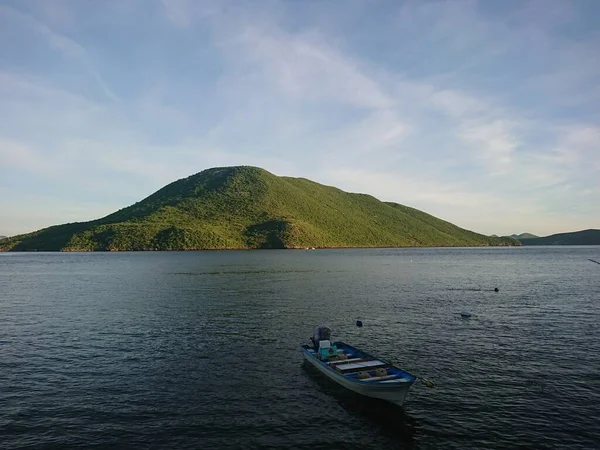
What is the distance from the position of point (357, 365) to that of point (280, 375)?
730cm

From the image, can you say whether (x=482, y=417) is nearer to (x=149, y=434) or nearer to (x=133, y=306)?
(x=149, y=434)

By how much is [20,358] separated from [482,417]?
44.4 metres

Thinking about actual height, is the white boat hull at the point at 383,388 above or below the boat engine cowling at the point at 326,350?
below

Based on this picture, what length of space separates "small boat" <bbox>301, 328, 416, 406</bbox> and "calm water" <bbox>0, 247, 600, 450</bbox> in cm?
108

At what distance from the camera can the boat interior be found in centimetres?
3328

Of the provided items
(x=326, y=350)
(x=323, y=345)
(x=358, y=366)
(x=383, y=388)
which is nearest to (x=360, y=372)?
(x=358, y=366)

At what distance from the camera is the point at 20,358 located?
44.2 m

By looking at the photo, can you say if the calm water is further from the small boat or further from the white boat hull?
the small boat

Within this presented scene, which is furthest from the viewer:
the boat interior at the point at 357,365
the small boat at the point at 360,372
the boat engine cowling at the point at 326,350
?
the boat engine cowling at the point at 326,350

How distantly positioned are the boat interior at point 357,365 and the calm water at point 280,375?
1.81m

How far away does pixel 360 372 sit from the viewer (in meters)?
34.8

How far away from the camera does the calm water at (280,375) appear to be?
28.3 m

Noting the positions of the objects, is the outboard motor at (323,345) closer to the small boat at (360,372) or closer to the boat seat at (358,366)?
the small boat at (360,372)

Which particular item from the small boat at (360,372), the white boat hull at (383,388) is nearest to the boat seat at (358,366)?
the small boat at (360,372)
